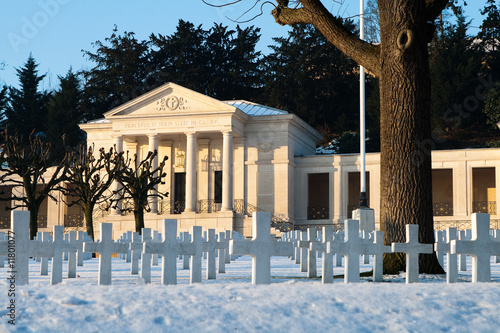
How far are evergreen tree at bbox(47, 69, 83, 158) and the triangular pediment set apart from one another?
16117 mm

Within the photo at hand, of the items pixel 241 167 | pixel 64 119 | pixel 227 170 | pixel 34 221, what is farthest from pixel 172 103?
pixel 34 221

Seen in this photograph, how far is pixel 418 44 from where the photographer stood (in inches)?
503

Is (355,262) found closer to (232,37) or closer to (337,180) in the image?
(337,180)

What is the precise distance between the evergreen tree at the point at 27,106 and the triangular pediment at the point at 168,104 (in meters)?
20.1

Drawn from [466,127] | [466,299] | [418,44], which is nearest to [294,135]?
[466,127]

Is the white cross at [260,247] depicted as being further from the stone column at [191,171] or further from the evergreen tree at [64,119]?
the evergreen tree at [64,119]

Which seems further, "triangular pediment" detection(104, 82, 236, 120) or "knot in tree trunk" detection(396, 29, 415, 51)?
"triangular pediment" detection(104, 82, 236, 120)

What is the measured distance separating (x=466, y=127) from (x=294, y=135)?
16.8 m

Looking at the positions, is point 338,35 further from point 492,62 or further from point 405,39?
point 492,62

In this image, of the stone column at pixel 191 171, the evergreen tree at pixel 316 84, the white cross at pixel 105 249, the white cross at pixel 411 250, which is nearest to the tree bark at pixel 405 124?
the white cross at pixel 411 250

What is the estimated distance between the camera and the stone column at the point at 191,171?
4625cm

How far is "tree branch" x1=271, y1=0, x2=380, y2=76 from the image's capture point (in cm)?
1350

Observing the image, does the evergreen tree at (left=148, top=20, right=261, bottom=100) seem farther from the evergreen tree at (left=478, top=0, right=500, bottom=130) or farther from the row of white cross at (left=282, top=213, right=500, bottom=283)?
the row of white cross at (left=282, top=213, right=500, bottom=283)

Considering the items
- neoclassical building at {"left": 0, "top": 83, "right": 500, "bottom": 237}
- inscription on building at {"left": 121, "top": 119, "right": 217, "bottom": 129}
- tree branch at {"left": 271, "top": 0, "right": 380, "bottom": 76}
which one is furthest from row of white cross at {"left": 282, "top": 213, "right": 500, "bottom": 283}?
inscription on building at {"left": 121, "top": 119, "right": 217, "bottom": 129}
